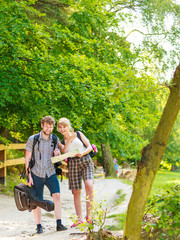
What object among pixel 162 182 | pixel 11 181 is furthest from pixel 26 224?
pixel 162 182

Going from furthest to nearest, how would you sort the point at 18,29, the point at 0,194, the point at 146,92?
1. the point at 0,194
2. the point at 18,29
3. the point at 146,92

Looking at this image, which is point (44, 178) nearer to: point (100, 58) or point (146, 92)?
point (146, 92)

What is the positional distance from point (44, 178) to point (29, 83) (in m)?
4.83

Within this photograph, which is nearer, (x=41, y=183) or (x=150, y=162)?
(x=150, y=162)

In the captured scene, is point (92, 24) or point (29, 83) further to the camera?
point (92, 24)

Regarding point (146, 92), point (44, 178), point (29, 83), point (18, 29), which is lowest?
point (44, 178)

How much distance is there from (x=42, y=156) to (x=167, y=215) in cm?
245

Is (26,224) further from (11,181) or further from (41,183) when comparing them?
(11,181)

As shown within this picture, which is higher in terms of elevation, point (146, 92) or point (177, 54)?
point (177, 54)

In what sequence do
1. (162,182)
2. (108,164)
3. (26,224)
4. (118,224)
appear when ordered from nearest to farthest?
(118,224)
(26,224)
(162,182)
(108,164)

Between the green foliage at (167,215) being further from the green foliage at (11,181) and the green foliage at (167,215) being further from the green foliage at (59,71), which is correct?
the green foliage at (11,181)

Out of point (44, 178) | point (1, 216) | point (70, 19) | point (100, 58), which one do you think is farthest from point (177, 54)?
point (44, 178)

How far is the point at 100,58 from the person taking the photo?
1366cm

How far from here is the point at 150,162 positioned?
136 inches
